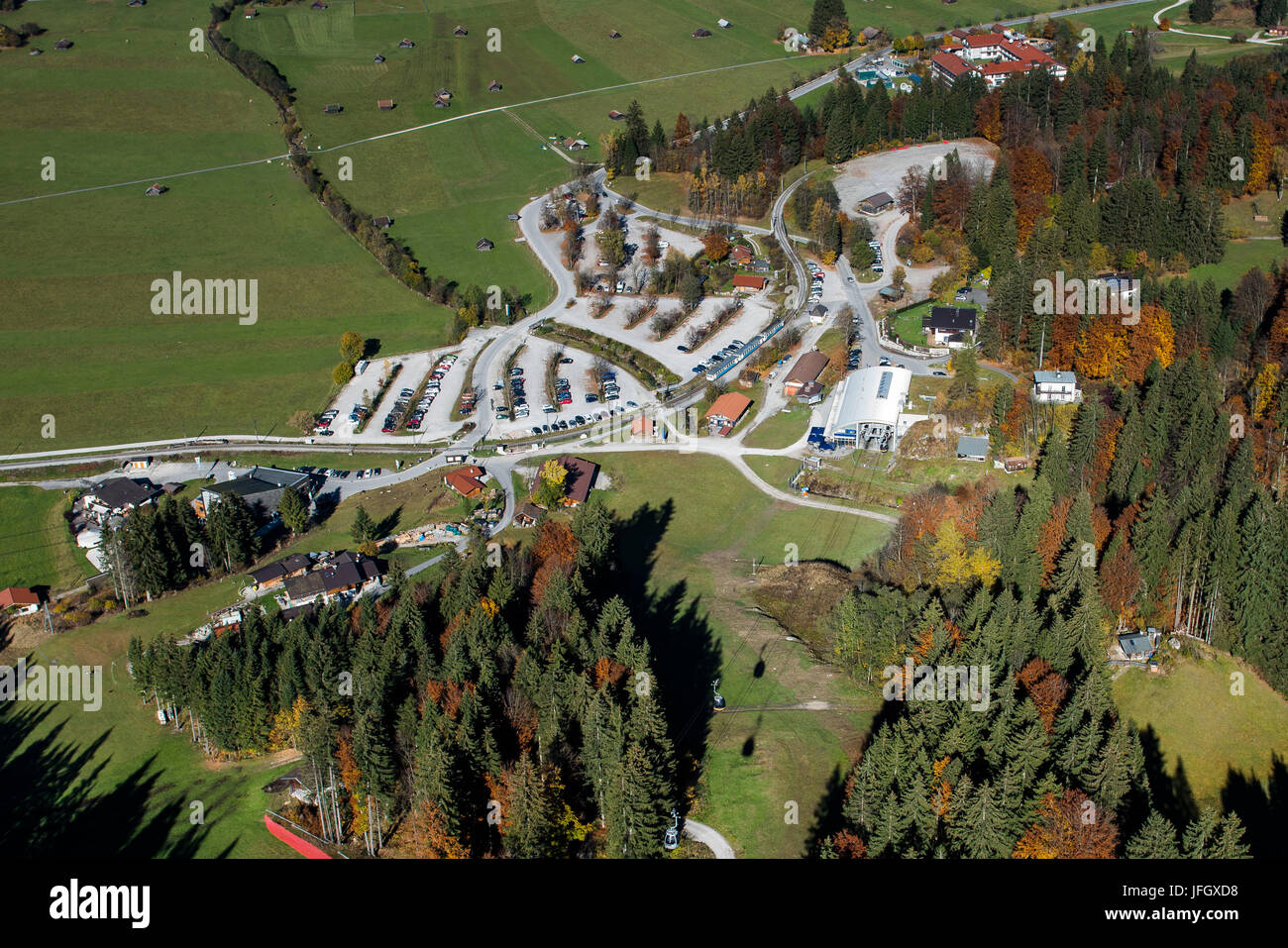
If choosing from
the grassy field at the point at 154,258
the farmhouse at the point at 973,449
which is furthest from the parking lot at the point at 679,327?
the farmhouse at the point at 973,449

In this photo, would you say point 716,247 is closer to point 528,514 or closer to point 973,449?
point 973,449

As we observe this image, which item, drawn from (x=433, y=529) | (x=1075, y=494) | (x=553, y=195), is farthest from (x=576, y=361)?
(x=1075, y=494)

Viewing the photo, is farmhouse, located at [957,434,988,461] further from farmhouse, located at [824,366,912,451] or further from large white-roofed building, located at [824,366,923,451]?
farmhouse, located at [824,366,912,451]

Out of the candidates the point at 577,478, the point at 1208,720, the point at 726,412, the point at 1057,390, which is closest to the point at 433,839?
the point at 577,478

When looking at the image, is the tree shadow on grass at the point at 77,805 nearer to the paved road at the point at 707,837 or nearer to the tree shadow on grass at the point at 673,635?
the paved road at the point at 707,837
